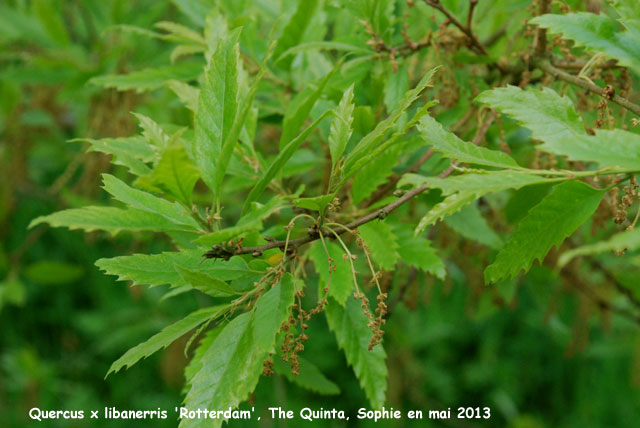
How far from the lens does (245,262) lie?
753 millimetres

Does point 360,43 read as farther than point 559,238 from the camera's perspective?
Yes

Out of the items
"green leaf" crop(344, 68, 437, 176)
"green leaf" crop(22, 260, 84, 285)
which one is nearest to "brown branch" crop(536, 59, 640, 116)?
"green leaf" crop(344, 68, 437, 176)

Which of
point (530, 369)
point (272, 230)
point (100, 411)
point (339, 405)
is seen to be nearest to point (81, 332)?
point (100, 411)

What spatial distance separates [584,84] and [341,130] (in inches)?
14.1

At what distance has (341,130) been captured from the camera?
732mm

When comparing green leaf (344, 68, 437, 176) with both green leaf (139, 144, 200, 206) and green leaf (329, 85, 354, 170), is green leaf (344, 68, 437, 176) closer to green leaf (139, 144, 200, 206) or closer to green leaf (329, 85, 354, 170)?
green leaf (329, 85, 354, 170)

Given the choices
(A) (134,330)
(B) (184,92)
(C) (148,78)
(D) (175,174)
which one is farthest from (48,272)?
(D) (175,174)

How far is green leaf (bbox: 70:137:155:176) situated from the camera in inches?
Answer: 29.8

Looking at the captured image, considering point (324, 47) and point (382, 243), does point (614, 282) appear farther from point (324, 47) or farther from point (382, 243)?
point (324, 47)

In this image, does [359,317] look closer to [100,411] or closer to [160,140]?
[160,140]

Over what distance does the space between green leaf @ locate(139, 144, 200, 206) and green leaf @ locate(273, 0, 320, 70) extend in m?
0.44

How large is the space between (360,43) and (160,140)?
1.38 feet

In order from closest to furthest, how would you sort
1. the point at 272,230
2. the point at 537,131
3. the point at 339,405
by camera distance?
the point at 537,131 < the point at 272,230 < the point at 339,405

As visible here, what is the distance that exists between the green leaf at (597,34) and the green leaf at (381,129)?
0.20 metres
